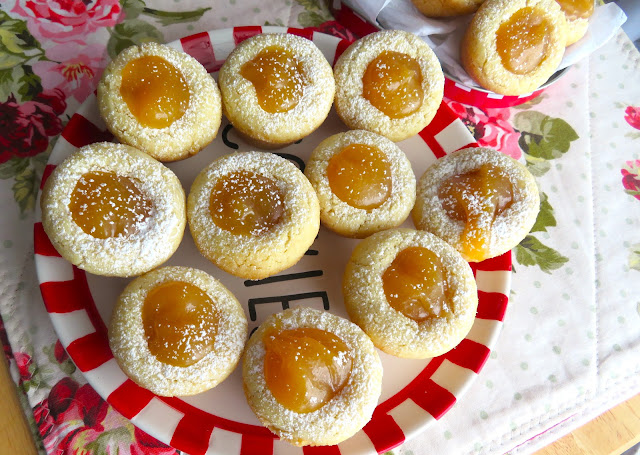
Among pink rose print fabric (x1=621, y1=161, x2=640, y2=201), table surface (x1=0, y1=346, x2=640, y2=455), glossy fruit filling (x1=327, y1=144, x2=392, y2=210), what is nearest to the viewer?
glossy fruit filling (x1=327, y1=144, x2=392, y2=210)

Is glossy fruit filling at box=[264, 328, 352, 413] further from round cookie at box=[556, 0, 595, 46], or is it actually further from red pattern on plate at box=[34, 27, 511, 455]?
round cookie at box=[556, 0, 595, 46]

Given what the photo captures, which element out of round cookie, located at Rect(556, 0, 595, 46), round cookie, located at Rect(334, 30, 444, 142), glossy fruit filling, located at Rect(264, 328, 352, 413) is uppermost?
round cookie, located at Rect(556, 0, 595, 46)

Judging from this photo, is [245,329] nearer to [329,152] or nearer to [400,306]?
[400,306]

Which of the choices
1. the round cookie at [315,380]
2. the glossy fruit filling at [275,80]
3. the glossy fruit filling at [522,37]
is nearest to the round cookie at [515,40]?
the glossy fruit filling at [522,37]

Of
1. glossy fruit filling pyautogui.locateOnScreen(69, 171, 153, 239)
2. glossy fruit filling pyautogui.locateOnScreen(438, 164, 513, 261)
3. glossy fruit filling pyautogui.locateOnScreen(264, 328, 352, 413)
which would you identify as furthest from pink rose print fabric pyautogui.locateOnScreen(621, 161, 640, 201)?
glossy fruit filling pyautogui.locateOnScreen(69, 171, 153, 239)

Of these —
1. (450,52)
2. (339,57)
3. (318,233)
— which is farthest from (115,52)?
(450,52)

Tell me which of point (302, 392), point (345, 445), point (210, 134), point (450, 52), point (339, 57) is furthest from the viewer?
point (450, 52)

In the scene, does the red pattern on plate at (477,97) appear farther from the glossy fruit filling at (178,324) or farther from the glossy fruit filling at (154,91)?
the glossy fruit filling at (178,324)
